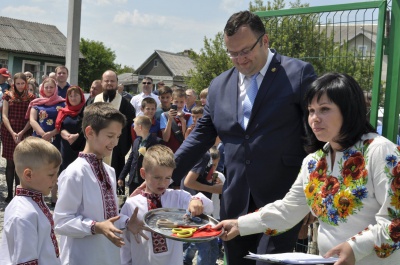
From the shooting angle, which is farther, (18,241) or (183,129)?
(183,129)

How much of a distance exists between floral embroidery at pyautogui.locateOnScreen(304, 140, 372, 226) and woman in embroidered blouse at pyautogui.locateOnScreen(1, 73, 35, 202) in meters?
6.45

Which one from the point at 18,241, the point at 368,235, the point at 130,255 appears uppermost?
the point at 368,235

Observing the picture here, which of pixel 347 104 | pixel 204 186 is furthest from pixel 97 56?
pixel 347 104

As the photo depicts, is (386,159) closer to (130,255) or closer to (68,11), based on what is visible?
(130,255)

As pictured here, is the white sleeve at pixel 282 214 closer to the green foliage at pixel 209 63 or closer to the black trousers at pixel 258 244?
the black trousers at pixel 258 244

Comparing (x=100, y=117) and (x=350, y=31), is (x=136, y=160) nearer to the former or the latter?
(x=100, y=117)

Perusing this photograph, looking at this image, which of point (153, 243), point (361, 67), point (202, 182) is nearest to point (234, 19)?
point (361, 67)

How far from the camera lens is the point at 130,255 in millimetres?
3766

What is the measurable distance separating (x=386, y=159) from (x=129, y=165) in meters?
4.65

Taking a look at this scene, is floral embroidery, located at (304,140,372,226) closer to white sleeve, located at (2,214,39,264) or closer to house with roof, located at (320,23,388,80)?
white sleeve, located at (2,214,39,264)

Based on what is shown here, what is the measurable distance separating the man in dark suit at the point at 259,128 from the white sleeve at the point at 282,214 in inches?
11.7

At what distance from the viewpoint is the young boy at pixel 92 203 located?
3244mm

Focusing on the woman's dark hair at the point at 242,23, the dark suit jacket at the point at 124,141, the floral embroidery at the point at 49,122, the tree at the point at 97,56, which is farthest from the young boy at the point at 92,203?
the tree at the point at 97,56

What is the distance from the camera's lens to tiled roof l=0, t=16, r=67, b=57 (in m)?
39.2
